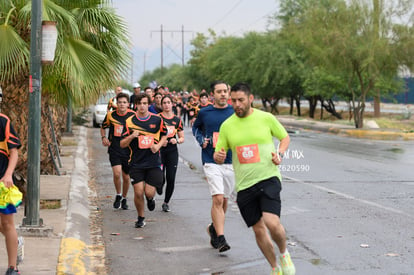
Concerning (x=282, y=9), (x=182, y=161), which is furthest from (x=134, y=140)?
(x=282, y=9)

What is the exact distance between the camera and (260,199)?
6.64m

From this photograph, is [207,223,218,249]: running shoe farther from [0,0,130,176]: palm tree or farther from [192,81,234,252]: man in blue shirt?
[0,0,130,176]: palm tree

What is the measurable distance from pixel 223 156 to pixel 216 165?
180cm

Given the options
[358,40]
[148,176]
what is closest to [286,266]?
[148,176]

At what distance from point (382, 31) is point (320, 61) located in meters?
3.10

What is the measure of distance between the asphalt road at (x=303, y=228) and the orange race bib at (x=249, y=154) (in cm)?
121

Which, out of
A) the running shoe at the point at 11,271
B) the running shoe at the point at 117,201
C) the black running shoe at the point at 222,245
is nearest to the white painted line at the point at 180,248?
the black running shoe at the point at 222,245

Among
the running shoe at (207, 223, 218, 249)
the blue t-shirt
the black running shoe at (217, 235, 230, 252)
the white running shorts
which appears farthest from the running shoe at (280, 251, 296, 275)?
the blue t-shirt

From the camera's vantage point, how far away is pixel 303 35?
35.0 metres

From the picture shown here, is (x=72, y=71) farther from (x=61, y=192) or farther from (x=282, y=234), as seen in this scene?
(x=282, y=234)

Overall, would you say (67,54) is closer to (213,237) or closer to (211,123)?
(211,123)

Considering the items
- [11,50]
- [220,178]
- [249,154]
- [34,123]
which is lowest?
[220,178]

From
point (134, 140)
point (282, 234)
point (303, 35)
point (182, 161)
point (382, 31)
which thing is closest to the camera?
point (282, 234)

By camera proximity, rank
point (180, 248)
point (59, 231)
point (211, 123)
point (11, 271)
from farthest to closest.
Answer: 1. point (59, 231)
2. point (211, 123)
3. point (180, 248)
4. point (11, 271)
